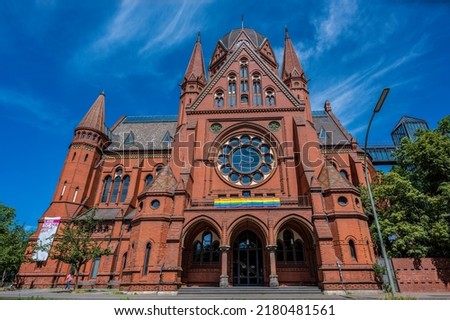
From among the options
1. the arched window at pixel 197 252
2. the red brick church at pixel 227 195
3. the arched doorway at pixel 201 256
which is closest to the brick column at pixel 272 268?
the red brick church at pixel 227 195

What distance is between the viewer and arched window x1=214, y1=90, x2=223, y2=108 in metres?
28.8

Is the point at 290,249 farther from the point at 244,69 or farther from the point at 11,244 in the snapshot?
the point at 11,244

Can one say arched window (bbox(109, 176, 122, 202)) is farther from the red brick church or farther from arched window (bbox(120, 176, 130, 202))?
arched window (bbox(120, 176, 130, 202))

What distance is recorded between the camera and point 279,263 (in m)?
21.0

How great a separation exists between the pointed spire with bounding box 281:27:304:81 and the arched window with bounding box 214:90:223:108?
10.8m

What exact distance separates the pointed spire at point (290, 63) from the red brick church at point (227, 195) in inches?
9.3

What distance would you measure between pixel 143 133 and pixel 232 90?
1712cm

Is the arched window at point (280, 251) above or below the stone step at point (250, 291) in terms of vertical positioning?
above

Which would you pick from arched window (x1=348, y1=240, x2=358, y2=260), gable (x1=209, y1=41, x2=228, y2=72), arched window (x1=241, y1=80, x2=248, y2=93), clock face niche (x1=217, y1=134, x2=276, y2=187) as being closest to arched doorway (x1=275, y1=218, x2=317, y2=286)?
arched window (x1=348, y1=240, x2=358, y2=260)

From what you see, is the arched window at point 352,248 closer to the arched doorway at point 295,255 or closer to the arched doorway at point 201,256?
the arched doorway at point 295,255

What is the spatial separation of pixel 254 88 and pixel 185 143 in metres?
10.6

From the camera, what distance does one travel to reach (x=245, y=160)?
86.1 ft

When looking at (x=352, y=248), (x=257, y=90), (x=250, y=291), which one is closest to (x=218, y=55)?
(x=257, y=90)

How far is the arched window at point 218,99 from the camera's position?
28.8 meters
